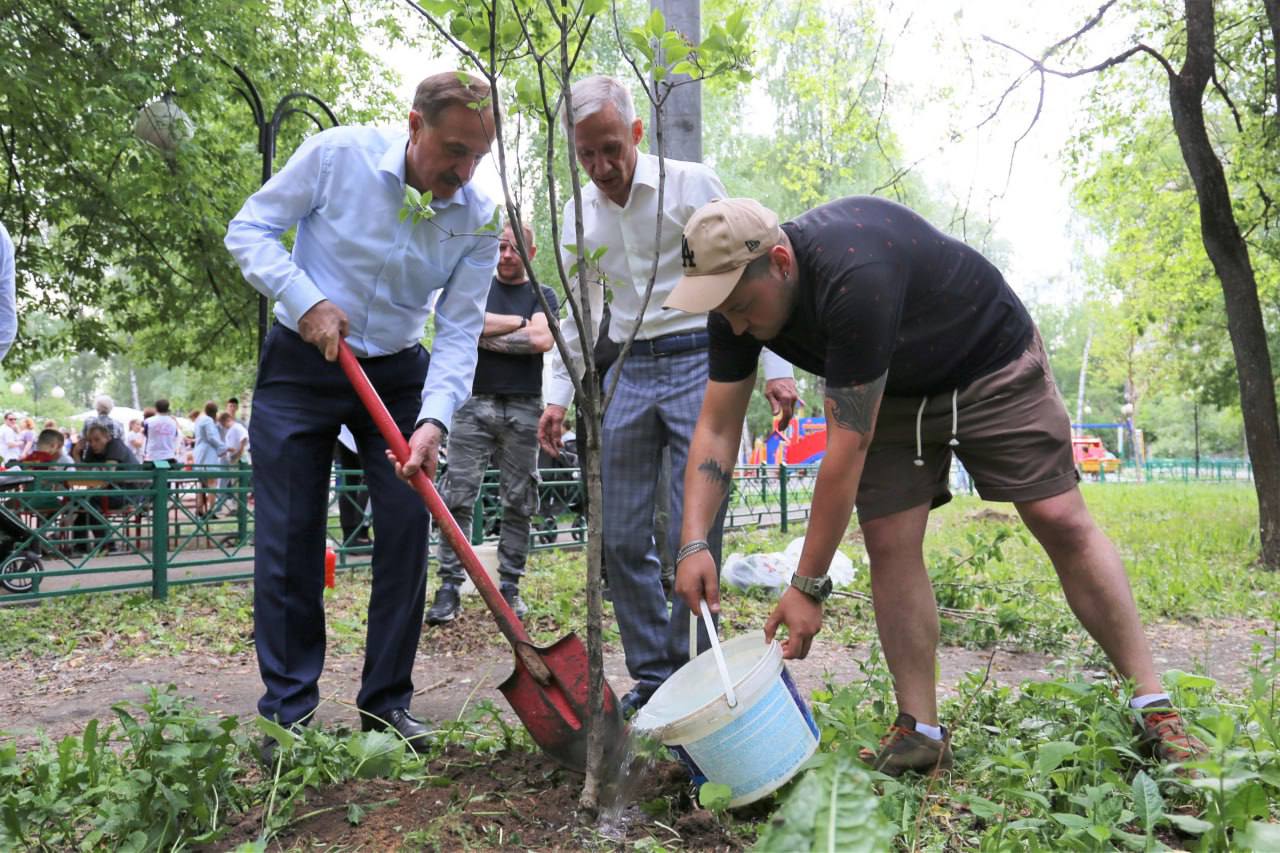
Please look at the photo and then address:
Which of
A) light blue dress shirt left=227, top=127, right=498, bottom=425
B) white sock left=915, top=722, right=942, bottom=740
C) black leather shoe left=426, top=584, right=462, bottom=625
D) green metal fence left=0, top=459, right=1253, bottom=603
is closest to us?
white sock left=915, top=722, right=942, bottom=740

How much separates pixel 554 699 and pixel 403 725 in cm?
57

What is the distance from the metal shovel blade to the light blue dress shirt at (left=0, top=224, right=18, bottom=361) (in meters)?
2.05

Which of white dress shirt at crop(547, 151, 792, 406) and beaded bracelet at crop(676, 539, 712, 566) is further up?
white dress shirt at crop(547, 151, 792, 406)

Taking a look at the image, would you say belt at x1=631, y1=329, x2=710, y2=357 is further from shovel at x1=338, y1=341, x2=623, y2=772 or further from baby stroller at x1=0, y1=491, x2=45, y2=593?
baby stroller at x1=0, y1=491, x2=45, y2=593

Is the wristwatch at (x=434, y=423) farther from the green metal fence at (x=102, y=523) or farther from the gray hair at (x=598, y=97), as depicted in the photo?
the green metal fence at (x=102, y=523)

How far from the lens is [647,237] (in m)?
3.30

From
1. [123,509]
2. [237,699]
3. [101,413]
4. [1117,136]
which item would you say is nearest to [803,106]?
[1117,136]

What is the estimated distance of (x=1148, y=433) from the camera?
6262 centimetres

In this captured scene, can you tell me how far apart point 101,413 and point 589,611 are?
13556mm

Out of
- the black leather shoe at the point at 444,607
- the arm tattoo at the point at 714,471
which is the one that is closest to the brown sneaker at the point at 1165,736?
the arm tattoo at the point at 714,471

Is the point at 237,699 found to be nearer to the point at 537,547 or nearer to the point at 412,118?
the point at 412,118

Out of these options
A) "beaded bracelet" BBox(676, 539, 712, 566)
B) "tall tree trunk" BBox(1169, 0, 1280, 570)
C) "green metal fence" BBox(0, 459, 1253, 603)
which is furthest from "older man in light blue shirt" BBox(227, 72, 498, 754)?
"tall tree trunk" BBox(1169, 0, 1280, 570)

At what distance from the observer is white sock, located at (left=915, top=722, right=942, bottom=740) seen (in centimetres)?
262

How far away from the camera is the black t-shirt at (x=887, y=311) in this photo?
222cm
